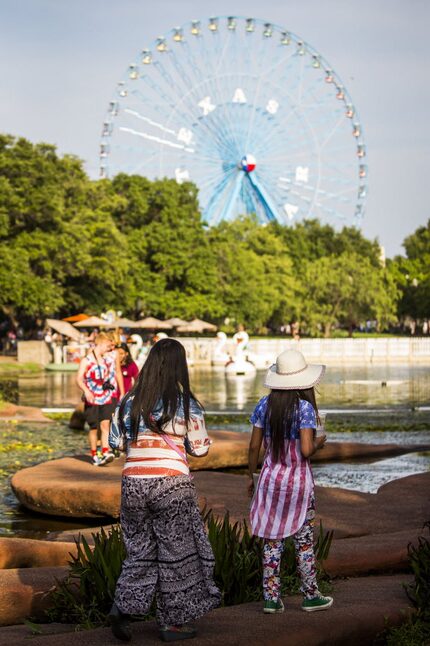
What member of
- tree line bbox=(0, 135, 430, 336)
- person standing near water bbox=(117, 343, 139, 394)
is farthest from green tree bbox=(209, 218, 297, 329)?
person standing near water bbox=(117, 343, 139, 394)

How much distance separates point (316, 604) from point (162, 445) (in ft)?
3.88

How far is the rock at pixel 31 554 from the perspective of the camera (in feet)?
22.7

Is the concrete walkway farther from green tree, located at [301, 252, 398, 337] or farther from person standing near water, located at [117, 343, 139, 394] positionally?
green tree, located at [301, 252, 398, 337]

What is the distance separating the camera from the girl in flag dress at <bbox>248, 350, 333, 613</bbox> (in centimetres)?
588

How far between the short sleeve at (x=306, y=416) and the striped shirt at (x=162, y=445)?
64 cm

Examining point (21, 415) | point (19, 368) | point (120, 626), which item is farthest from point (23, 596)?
point (19, 368)

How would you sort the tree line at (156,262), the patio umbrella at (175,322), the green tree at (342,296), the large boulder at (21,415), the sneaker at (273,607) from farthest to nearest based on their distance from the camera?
the green tree at (342,296)
the patio umbrella at (175,322)
the tree line at (156,262)
the large boulder at (21,415)
the sneaker at (273,607)

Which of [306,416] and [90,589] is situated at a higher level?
[306,416]

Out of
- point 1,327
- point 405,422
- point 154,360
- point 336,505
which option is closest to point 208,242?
Answer: point 1,327

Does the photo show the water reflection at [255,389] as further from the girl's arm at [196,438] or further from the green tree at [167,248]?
the green tree at [167,248]

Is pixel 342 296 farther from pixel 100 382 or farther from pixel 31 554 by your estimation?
pixel 31 554

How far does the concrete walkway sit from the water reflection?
18123 millimetres

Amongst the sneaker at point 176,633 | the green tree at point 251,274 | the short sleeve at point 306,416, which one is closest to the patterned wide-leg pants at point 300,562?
the short sleeve at point 306,416

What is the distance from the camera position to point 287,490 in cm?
592
